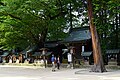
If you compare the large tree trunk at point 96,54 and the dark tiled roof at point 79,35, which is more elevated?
the dark tiled roof at point 79,35

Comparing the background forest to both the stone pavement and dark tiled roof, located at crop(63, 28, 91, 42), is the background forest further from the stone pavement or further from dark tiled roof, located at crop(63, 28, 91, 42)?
the stone pavement

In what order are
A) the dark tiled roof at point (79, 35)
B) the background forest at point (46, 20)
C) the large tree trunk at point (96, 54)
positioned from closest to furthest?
the large tree trunk at point (96, 54) < the background forest at point (46, 20) < the dark tiled roof at point (79, 35)

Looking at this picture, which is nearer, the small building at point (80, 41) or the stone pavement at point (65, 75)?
the stone pavement at point (65, 75)

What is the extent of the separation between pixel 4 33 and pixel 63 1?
11.2m

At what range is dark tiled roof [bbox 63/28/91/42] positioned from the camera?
35.7 meters

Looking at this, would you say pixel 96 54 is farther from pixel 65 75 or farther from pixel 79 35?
pixel 79 35

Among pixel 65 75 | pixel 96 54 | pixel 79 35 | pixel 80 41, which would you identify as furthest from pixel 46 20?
pixel 65 75

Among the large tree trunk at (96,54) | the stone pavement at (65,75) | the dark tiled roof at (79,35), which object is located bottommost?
the stone pavement at (65,75)

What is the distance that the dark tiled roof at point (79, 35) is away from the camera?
35741 mm

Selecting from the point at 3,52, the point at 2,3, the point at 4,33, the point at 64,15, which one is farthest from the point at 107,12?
the point at 3,52

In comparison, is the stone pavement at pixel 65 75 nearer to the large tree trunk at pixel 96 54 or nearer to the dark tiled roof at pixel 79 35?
the large tree trunk at pixel 96 54

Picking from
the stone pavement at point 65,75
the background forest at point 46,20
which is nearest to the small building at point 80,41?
the background forest at point 46,20

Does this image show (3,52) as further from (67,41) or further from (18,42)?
(67,41)

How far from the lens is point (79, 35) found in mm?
37500
